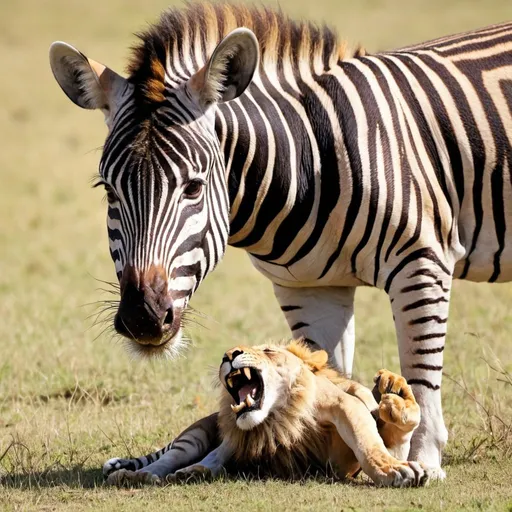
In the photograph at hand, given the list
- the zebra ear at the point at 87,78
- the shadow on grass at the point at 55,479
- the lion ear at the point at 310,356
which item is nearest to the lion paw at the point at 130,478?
the shadow on grass at the point at 55,479

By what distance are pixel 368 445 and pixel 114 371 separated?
14.4 feet

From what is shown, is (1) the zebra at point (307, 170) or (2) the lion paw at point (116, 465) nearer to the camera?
(1) the zebra at point (307, 170)

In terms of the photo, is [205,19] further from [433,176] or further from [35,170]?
[35,170]

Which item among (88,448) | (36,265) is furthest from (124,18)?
(88,448)

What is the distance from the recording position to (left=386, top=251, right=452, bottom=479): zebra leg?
20.7ft

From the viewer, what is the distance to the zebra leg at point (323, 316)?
7164 mm

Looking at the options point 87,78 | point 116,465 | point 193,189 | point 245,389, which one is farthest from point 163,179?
point 116,465

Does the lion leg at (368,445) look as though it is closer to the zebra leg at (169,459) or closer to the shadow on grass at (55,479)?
the zebra leg at (169,459)

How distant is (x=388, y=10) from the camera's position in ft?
132

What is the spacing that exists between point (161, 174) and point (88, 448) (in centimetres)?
244

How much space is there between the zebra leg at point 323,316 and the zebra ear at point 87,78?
1.83m

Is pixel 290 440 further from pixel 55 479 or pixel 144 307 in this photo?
pixel 55 479

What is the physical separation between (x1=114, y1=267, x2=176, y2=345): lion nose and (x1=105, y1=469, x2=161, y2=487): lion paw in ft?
3.16

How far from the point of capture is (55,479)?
6355 millimetres
